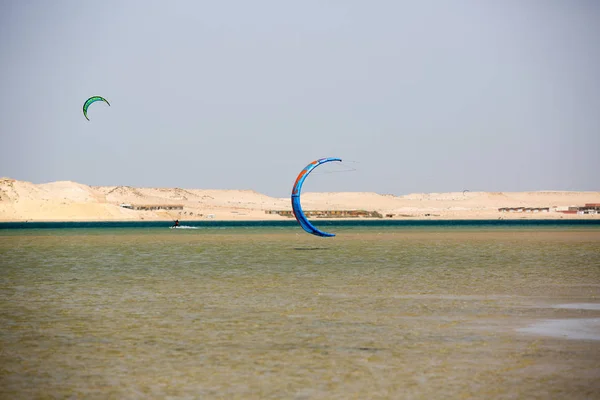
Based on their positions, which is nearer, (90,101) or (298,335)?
(298,335)

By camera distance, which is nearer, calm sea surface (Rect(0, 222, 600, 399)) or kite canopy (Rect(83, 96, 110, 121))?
calm sea surface (Rect(0, 222, 600, 399))

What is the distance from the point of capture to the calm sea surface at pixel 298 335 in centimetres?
1476

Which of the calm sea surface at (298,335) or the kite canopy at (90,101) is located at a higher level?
the kite canopy at (90,101)

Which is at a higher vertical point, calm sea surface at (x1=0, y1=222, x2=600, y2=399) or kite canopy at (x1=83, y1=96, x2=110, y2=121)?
kite canopy at (x1=83, y1=96, x2=110, y2=121)

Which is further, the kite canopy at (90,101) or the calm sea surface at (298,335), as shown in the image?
the kite canopy at (90,101)

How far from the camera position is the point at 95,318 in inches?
895

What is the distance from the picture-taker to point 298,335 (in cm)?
1975

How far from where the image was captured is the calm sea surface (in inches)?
581

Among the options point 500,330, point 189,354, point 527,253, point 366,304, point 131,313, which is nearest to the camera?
point 189,354

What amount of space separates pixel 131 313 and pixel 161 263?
2158 centimetres

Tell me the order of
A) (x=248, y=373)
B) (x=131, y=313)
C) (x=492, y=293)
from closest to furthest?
(x=248, y=373) < (x=131, y=313) < (x=492, y=293)

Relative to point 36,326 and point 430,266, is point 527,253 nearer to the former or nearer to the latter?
point 430,266

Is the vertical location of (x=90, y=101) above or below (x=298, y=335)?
above

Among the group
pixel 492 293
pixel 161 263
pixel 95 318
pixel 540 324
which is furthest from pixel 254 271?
pixel 540 324
